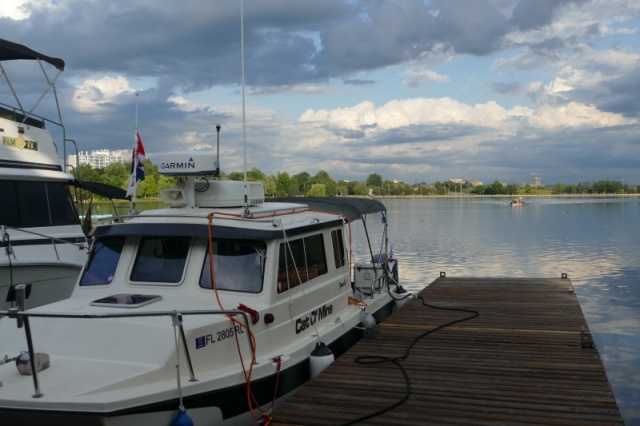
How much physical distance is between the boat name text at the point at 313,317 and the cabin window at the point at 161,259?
65.5 inches

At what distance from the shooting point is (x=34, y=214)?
12.2 metres

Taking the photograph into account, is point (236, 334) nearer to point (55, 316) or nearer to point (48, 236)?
point (55, 316)

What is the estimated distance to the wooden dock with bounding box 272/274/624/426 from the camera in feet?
20.2

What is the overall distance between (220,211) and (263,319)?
1.69 meters

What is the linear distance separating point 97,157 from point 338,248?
3111 cm

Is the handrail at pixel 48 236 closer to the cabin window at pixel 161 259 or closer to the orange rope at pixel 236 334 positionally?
the cabin window at pixel 161 259

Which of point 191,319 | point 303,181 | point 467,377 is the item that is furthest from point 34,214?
point 303,181

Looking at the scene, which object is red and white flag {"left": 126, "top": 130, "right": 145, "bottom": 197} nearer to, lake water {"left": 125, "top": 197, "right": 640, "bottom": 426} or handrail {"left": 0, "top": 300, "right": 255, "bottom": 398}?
handrail {"left": 0, "top": 300, "right": 255, "bottom": 398}

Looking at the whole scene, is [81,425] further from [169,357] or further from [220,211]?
[220,211]

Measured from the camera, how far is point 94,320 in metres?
6.25

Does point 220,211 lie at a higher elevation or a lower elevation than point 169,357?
higher

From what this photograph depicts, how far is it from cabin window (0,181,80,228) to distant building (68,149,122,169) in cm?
314

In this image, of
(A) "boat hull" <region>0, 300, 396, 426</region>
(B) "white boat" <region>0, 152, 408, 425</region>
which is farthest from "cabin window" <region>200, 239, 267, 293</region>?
(A) "boat hull" <region>0, 300, 396, 426</region>

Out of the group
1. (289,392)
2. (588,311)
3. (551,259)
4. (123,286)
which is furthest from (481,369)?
(551,259)
